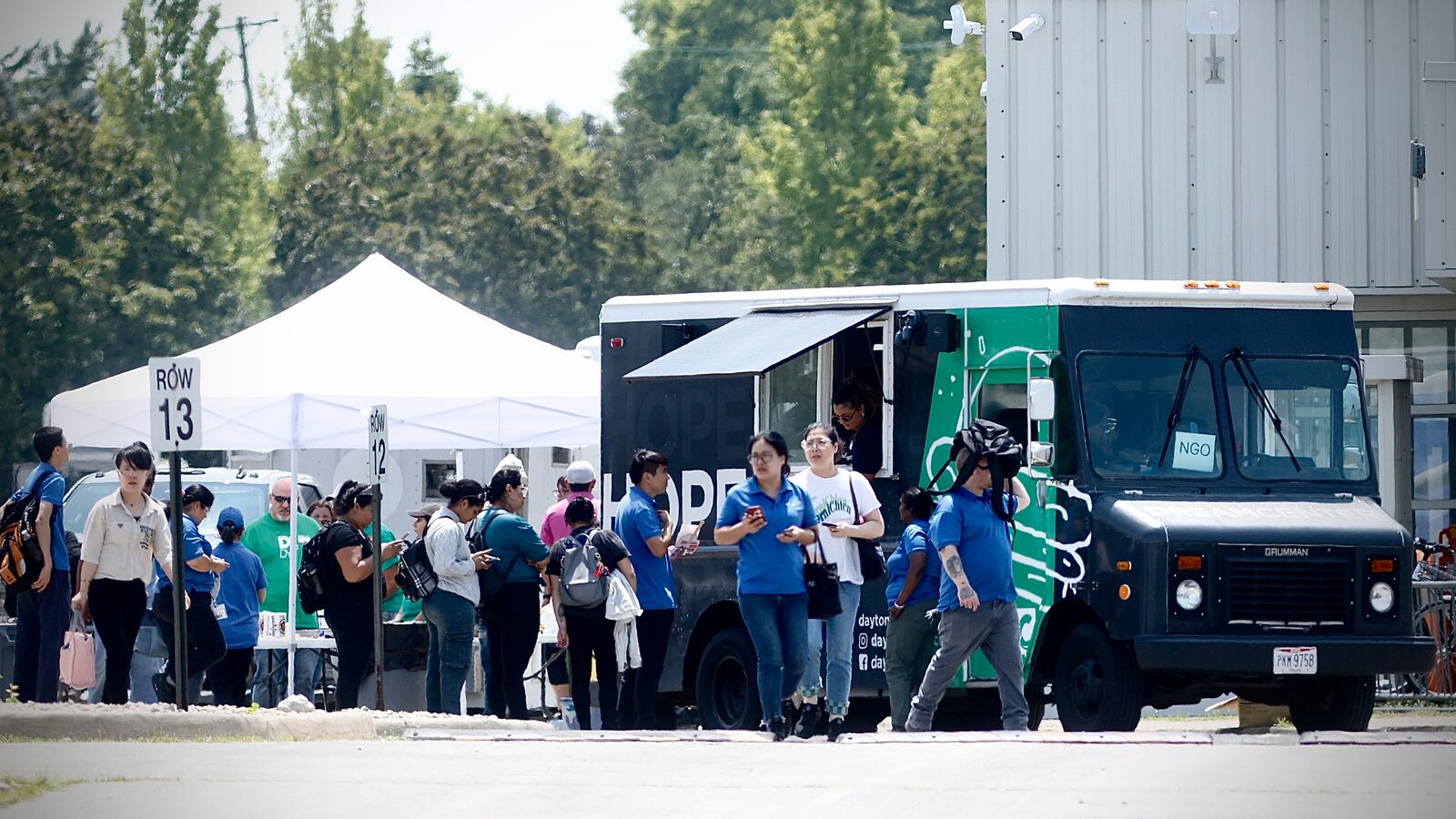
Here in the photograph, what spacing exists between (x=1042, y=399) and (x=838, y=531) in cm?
134

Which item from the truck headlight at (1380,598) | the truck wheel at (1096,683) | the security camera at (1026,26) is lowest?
the truck wheel at (1096,683)

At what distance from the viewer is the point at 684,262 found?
69.9 metres

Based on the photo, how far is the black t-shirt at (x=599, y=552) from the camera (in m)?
13.9

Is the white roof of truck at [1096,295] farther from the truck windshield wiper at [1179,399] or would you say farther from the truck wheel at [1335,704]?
the truck wheel at [1335,704]

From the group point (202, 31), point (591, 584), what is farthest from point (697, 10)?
point (591, 584)

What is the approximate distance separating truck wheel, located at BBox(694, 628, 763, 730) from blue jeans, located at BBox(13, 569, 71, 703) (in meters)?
3.92

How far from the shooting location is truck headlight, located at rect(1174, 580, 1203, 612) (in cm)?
1285

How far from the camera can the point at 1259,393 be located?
1356 cm

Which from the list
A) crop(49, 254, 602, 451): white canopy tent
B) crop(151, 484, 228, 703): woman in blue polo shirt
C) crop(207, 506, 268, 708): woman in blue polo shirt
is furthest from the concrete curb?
crop(49, 254, 602, 451): white canopy tent

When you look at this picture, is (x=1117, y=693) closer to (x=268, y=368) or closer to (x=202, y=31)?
(x=268, y=368)

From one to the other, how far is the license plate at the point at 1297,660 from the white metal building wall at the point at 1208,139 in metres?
7.98

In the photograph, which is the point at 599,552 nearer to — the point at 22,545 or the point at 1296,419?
the point at 22,545

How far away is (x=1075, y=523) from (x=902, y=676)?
1.36 meters

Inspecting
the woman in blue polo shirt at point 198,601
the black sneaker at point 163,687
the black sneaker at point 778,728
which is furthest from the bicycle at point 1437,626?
the black sneaker at point 163,687
